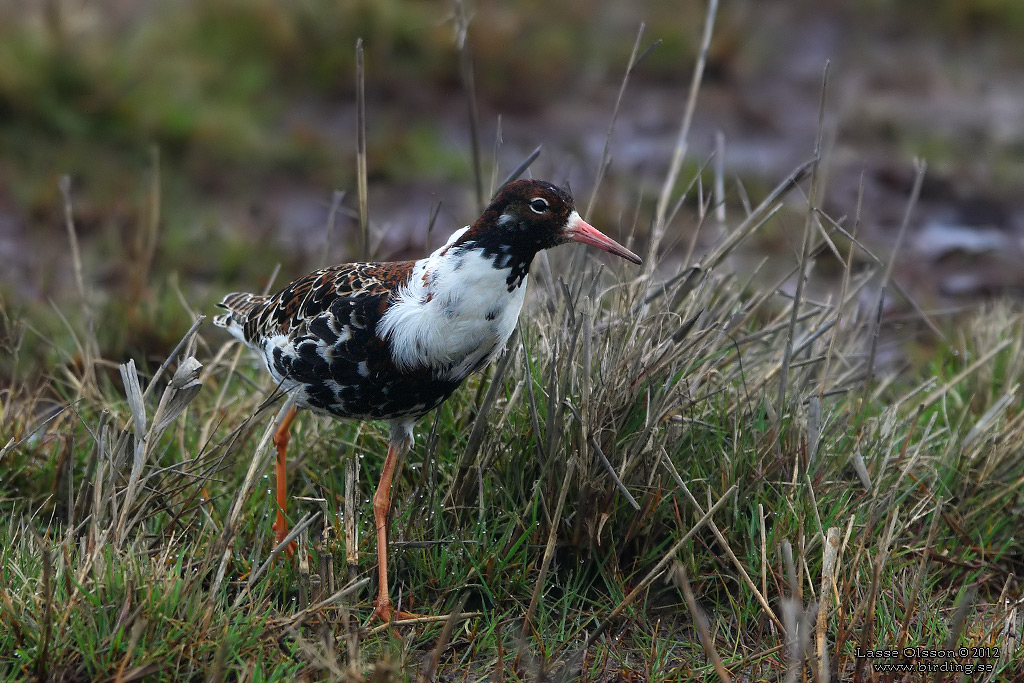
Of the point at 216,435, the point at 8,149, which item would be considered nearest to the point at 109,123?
the point at 8,149

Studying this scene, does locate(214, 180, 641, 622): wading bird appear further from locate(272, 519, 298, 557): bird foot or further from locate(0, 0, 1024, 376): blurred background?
locate(0, 0, 1024, 376): blurred background

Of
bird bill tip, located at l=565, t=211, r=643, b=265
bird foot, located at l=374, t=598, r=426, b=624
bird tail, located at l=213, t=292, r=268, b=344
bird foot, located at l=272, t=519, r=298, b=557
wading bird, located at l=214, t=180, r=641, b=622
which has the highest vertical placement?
bird bill tip, located at l=565, t=211, r=643, b=265

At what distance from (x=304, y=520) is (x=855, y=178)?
21.1 feet

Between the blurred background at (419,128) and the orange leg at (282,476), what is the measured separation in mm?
1459

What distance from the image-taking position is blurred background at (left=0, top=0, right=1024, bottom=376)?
6695 mm

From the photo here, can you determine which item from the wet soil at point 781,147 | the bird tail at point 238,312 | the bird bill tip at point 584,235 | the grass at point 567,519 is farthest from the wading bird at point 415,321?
the wet soil at point 781,147

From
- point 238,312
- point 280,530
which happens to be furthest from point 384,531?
point 238,312

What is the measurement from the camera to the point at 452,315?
328cm

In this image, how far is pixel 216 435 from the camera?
Result: 4.27m

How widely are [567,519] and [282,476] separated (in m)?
1.08

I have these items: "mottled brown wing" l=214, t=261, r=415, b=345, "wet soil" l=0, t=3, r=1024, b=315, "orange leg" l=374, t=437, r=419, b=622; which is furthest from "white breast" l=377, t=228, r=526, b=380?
"wet soil" l=0, t=3, r=1024, b=315

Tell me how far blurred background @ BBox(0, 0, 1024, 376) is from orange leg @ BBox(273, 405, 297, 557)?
146cm

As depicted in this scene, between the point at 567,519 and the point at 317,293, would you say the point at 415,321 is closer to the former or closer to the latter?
the point at 317,293

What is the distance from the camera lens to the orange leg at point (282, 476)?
12.3 feet
